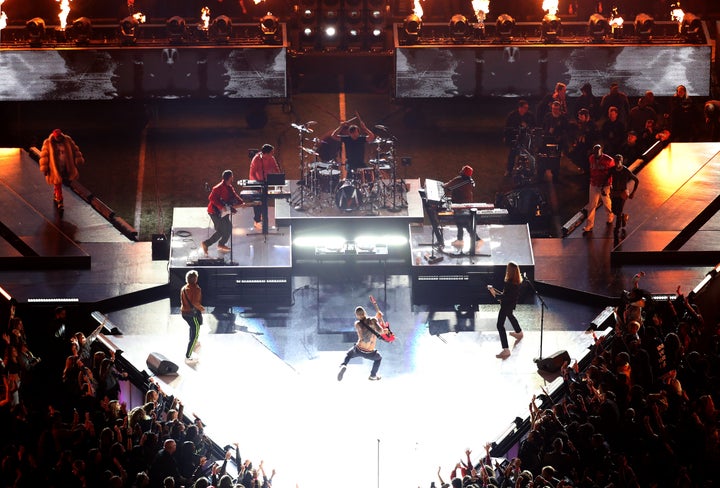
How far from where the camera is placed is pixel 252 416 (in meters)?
20.5

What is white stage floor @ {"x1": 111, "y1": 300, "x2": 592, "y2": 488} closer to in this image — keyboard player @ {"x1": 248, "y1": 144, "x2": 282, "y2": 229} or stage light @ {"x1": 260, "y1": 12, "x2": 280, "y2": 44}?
keyboard player @ {"x1": 248, "y1": 144, "x2": 282, "y2": 229}

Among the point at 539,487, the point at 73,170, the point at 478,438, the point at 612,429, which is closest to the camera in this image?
the point at 539,487

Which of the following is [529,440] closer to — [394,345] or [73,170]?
[394,345]

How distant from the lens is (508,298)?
21641 millimetres

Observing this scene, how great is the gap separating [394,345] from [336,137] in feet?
14.9

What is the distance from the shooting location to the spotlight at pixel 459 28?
2989 cm

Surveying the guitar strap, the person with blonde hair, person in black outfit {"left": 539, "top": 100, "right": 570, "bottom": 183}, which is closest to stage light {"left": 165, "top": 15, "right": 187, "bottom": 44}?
person in black outfit {"left": 539, "top": 100, "right": 570, "bottom": 183}

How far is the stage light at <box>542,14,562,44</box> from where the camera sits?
1176 inches

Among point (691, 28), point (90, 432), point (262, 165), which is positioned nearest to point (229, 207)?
point (262, 165)

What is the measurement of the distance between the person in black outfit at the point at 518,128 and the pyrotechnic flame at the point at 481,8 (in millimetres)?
3280

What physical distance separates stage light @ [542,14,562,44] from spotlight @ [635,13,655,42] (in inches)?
65.1

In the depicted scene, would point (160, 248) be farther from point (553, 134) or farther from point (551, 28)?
point (551, 28)

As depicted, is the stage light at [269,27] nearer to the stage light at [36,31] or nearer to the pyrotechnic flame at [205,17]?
the pyrotechnic flame at [205,17]

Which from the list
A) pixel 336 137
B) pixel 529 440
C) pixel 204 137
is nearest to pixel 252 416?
pixel 529 440
